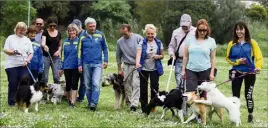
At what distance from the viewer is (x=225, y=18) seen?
4856 cm

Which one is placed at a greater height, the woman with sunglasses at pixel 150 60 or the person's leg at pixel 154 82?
the woman with sunglasses at pixel 150 60

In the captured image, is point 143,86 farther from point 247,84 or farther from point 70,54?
point 247,84

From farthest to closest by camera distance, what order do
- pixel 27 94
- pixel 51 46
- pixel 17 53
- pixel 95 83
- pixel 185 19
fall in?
pixel 51 46, pixel 17 53, pixel 95 83, pixel 27 94, pixel 185 19

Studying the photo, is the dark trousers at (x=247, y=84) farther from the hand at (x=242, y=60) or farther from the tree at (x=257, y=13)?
the tree at (x=257, y=13)

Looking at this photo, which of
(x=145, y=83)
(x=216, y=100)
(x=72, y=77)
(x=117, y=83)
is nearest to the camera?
(x=216, y=100)

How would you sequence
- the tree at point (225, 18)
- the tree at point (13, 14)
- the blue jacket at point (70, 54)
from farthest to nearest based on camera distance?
the tree at point (13, 14), the tree at point (225, 18), the blue jacket at point (70, 54)

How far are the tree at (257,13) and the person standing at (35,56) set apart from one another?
48436 millimetres

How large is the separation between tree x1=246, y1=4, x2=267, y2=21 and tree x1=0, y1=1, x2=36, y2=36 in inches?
1074

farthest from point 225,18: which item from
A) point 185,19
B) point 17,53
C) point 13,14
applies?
point 17,53

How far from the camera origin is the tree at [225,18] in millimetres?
48719

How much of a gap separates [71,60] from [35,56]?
99cm

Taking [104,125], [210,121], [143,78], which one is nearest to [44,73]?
[143,78]

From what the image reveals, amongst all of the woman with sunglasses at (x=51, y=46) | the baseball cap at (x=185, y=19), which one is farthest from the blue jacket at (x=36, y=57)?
the baseball cap at (x=185, y=19)

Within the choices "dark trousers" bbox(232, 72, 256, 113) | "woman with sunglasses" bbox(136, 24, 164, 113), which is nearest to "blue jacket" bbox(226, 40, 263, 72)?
"dark trousers" bbox(232, 72, 256, 113)
